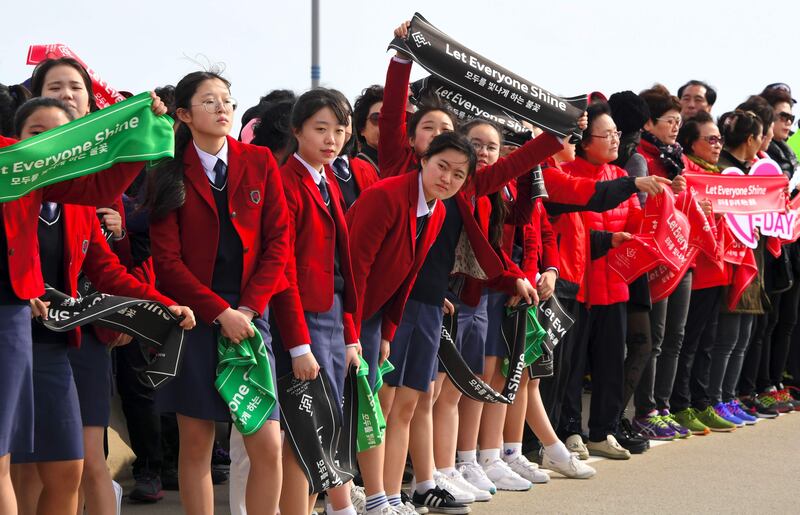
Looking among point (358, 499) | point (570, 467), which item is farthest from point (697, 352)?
point (358, 499)

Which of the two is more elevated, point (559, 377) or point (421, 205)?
point (421, 205)

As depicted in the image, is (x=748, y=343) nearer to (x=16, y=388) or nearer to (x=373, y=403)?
(x=373, y=403)

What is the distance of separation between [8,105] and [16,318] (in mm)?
1727

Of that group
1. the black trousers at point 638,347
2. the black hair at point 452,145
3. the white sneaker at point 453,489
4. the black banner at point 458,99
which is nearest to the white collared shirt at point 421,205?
the black hair at point 452,145

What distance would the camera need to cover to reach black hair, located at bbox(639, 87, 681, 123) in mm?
8438

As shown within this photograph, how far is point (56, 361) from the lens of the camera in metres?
4.25

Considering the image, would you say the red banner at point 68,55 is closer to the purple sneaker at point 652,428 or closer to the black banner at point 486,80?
the black banner at point 486,80

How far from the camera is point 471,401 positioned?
6.59m

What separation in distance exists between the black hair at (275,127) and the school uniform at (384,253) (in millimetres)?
515

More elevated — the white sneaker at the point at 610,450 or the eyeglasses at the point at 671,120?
the eyeglasses at the point at 671,120

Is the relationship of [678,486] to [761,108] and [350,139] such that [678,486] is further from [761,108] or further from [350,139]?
[761,108]

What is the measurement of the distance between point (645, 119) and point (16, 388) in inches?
214

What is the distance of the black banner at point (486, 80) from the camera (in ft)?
19.1

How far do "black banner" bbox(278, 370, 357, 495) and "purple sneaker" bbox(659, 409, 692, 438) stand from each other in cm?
412
